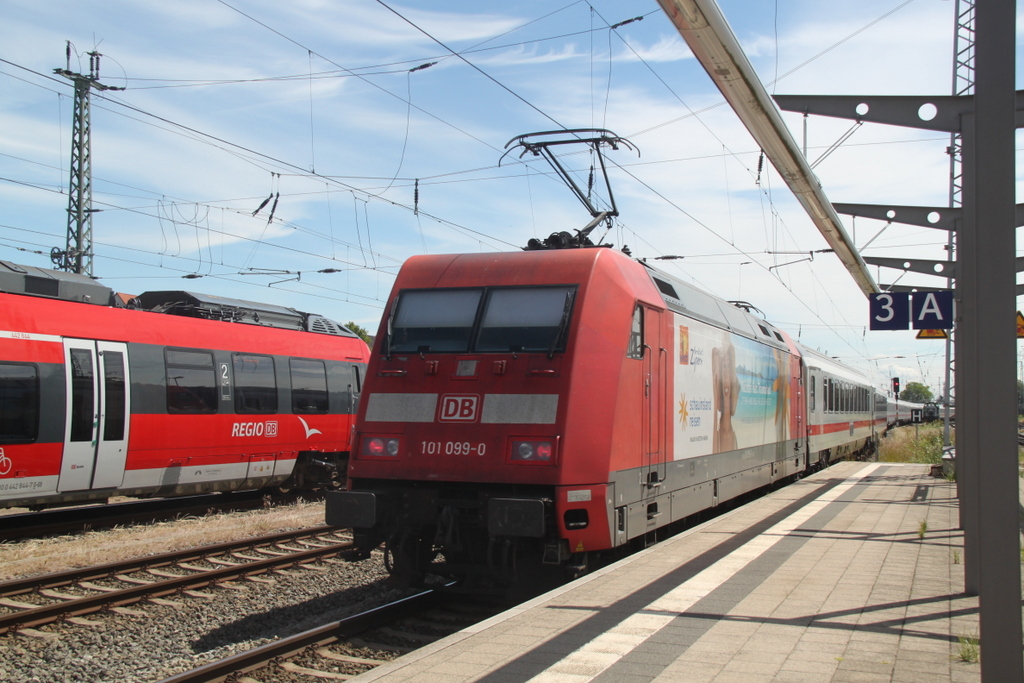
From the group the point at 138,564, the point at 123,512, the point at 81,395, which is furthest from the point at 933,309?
the point at 123,512

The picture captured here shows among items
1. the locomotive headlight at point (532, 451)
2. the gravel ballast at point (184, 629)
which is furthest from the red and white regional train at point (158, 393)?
the locomotive headlight at point (532, 451)

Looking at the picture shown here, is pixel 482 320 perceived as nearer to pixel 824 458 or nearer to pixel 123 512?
pixel 123 512

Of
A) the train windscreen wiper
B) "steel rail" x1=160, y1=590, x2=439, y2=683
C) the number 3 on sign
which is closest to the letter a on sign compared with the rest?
the number 3 on sign

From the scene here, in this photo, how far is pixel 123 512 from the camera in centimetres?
1409

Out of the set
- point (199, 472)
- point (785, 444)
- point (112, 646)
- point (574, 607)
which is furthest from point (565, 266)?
point (785, 444)

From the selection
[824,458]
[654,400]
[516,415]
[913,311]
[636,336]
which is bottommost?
[824,458]

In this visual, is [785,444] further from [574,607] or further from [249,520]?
[574,607]

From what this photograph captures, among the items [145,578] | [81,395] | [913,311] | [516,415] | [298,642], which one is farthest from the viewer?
[81,395]

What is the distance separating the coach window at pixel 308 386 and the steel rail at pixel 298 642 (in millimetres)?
8929

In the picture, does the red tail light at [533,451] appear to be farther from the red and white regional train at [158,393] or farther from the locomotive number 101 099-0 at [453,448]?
the red and white regional train at [158,393]

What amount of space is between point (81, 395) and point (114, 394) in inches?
23.0

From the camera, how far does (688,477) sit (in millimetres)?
9844

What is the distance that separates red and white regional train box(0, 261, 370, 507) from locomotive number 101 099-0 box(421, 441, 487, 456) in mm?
6491

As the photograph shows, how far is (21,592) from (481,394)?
5.07 metres
